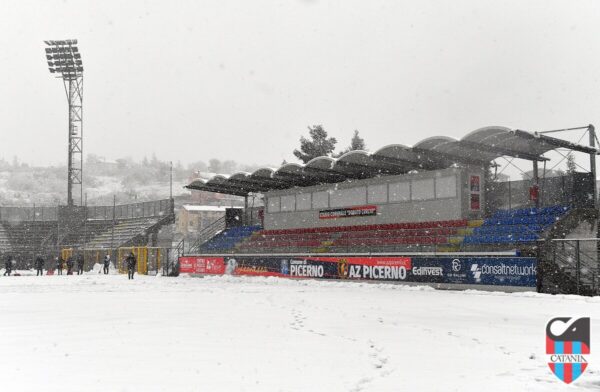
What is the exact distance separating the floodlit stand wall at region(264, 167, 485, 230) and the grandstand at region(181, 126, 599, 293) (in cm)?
6

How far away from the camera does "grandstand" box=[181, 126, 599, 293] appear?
899 inches

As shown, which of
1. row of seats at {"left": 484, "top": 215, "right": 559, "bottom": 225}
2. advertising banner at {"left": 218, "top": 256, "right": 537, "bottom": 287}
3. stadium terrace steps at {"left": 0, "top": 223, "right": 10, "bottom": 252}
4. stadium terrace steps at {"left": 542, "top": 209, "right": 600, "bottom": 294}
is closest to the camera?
stadium terrace steps at {"left": 542, "top": 209, "right": 600, "bottom": 294}

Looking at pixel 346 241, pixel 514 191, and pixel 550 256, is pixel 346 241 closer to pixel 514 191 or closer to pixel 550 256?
pixel 514 191

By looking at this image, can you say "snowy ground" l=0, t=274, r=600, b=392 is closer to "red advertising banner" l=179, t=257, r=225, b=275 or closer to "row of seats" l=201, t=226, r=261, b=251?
"red advertising banner" l=179, t=257, r=225, b=275

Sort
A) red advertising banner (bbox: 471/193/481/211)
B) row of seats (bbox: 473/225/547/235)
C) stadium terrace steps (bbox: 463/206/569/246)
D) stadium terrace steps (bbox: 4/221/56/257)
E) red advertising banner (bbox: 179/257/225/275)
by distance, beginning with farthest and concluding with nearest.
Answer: stadium terrace steps (bbox: 4/221/56/257)
red advertising banner (bbox: 179/257/225/275)
red advertising banner (bbox: 471/193/481/211)
row of seats (bbox: 473/225/547/235)
stadium terrace steps (bbox: 463/206/569/246)

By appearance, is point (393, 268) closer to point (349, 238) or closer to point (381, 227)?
point (349, 238)

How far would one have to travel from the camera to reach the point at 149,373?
749 centimetres

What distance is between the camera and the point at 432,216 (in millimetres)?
32250

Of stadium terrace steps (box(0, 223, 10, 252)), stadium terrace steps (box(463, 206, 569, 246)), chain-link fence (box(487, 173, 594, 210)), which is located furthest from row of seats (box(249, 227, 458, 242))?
stadium terrace steps (box(0, 223, 10, 252))

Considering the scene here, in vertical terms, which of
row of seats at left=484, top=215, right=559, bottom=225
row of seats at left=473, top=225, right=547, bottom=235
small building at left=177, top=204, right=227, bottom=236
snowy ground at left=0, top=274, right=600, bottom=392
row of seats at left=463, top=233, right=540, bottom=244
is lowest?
snowy ground at left=0, top=274, right=600, bottom=392

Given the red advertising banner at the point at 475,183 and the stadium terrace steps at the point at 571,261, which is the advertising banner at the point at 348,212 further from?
the stadium terrace steps at the point at 571,261

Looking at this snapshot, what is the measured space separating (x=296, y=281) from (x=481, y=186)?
10.3 metres

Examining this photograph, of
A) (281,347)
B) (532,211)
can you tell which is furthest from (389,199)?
(281,347)

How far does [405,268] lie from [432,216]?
6.31m
